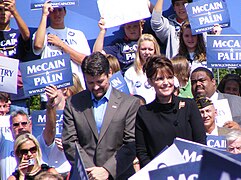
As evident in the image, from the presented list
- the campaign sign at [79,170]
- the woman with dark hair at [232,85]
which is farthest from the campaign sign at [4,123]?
the campaign sign at [79,170]

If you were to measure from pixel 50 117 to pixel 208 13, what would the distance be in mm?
2461

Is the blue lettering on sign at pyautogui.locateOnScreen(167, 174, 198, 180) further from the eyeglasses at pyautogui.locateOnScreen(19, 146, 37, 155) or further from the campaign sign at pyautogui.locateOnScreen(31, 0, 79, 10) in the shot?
the campaign sign at pyautogui.locateOnScreen(31, 0, 79, 10)

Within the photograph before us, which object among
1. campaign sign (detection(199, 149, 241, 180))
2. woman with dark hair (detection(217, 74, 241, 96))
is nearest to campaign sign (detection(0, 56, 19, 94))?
woman with dark hair (detection(217, 74, 241, 96))

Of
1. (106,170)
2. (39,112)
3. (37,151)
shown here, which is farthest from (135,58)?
(106,170)

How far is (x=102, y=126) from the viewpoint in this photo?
7.40 metres

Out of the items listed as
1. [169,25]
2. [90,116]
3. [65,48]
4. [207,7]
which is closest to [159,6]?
[169,25]

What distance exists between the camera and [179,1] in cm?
1045

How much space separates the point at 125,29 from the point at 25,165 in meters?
2.87

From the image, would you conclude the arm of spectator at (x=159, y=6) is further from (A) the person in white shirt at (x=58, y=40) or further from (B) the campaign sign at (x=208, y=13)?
(A) the person in white shirt at (x=58, y=40)

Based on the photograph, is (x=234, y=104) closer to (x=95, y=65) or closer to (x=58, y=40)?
(x=58, y=40)

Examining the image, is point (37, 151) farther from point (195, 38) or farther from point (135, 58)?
point (195, 38)

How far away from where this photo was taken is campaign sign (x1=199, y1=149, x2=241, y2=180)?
4.25 metres

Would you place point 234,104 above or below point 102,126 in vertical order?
below

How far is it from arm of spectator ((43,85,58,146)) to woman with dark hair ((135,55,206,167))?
144 centimetres
